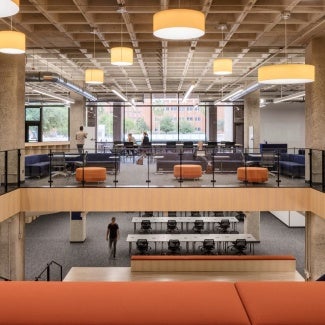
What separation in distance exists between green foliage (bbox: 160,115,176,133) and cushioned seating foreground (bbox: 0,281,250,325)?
98.3ft

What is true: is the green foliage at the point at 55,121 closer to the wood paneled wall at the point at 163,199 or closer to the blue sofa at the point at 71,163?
the blue sofa at the point at 71,163

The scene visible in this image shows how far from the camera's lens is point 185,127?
31.9m

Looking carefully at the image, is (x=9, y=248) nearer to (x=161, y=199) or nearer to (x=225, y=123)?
(x=161, y=199)

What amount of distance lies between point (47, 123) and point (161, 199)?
24.2 metres

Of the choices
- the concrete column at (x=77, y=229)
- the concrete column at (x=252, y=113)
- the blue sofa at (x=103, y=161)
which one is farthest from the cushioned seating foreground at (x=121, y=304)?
the concrete column at (x=252, y=113)

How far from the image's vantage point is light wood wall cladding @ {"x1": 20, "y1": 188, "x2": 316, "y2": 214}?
1213cm

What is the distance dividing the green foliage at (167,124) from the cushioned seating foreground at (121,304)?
2995 cm

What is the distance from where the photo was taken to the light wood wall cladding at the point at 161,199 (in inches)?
478

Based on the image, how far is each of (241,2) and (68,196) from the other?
6829 millimetres

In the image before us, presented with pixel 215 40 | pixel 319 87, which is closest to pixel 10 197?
pixel 215 40

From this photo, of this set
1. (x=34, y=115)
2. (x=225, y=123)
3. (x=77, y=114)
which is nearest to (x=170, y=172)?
(x=77, y=114)

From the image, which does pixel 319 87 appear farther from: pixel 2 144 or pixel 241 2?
pixel 2 144

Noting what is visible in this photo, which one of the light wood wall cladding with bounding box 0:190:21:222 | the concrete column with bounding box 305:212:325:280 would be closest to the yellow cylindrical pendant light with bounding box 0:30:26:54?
the light wood wall cladding with bounding box 0:190:21:222

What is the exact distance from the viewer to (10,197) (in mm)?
11273
